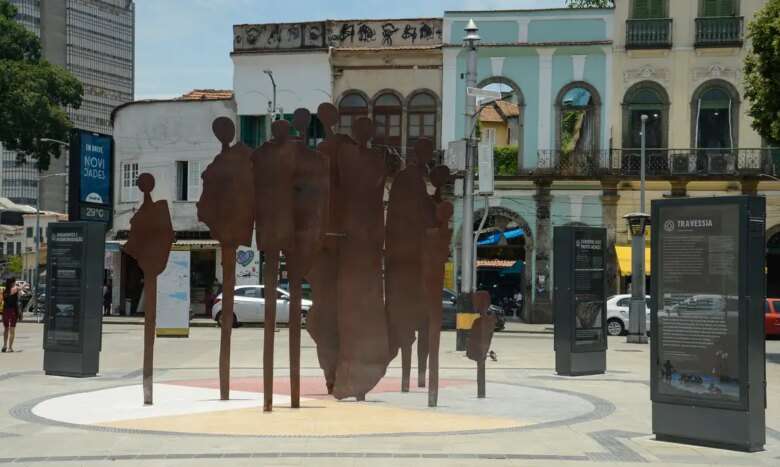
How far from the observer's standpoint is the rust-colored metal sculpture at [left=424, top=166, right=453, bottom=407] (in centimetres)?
1492

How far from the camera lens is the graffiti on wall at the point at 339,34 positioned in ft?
143

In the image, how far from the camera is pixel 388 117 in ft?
144

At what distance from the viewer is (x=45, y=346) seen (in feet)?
63.2

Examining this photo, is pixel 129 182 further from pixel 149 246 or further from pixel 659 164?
pixel 149 246

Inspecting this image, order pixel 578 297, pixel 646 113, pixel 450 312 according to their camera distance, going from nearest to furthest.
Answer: pixel 578 297, pixel 450 312, pixel 646 113

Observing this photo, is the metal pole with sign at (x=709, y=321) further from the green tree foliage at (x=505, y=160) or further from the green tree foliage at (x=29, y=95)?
the green tree foliage at (x=29, y=95)

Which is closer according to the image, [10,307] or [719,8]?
[10,307]

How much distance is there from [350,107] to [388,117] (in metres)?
1.50

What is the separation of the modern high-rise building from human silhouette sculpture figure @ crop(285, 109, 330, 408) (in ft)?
298

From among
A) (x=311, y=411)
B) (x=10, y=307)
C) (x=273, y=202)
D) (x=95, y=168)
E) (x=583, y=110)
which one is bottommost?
(x=311, y=411)

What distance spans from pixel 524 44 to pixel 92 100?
79.0 m

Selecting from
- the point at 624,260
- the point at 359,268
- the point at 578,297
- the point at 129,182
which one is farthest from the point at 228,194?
the point at 129,182

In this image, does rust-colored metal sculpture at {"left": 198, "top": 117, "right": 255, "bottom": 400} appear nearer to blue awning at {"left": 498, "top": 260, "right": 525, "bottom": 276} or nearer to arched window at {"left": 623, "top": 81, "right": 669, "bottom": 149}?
arched window at {"left": 623, "top": 81, "right": 669, "bottom": 149}

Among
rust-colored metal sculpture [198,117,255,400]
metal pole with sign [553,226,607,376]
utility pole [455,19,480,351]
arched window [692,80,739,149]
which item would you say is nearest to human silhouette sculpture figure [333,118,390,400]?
rust-colored metal sculpture [198,117,255,400]
